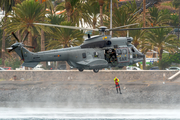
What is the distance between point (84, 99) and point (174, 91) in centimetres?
1502

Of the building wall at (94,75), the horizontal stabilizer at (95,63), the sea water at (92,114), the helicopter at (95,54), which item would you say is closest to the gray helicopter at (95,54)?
the helicopter at (95,54)

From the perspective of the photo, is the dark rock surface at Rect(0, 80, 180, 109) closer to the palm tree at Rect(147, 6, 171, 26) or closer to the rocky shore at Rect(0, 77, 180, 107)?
the rocky shore at Rect(0, 77, 180, 107)

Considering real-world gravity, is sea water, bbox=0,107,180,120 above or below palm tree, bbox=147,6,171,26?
below

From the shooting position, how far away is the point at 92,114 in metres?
44.1

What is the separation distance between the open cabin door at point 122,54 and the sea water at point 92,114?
71.4ft

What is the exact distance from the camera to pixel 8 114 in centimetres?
4616

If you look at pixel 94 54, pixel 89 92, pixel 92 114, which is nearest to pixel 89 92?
pixel 89 92

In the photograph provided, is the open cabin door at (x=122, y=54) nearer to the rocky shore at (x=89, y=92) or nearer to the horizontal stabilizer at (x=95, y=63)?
the horizontal stabilizer at (x=95, y=63)

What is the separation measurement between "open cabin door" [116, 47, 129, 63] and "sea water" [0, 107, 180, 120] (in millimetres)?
21757

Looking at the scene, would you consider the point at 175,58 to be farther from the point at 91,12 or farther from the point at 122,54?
the point at 122,54

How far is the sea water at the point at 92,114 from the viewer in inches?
1686

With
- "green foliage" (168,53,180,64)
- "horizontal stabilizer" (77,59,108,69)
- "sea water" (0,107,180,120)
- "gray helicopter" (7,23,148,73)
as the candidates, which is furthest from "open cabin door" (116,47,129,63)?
"green foliage" (168,53,180,64)

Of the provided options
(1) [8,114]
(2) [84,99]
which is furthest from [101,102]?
(1) [8,114]

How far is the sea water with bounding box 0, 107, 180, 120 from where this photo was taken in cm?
4281
